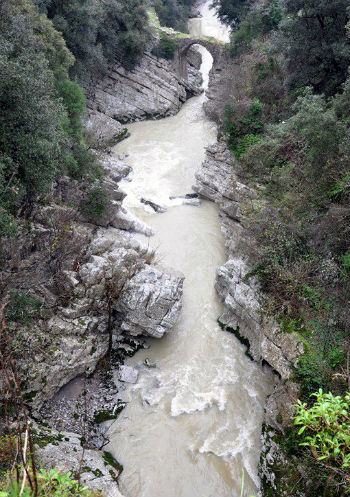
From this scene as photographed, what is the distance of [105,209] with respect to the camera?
718 inches

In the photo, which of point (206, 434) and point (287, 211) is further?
point (287, 211)

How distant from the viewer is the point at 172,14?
43.8 meters

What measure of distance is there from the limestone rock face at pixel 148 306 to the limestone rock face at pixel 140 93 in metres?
20.5

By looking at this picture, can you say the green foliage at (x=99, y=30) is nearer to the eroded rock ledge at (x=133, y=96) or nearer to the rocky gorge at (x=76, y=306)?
the eroded rock ledge at (x=133, y=96)

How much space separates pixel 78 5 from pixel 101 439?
26.7 meters

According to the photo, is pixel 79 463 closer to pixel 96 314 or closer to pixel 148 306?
pixel 96 314

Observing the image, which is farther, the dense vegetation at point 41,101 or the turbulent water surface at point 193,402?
the dense vegetation at point 41,101

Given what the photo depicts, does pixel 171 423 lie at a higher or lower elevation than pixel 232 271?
lower

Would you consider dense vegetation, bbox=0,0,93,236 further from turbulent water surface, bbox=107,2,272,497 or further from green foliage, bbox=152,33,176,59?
green foliage, bbox=152,33,176,59

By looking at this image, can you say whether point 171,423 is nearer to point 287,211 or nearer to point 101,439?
point 101,439

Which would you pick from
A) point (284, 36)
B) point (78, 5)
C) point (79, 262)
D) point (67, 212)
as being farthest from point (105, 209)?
point (78, 5)

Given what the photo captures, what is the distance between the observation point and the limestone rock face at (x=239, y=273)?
13.1 meters

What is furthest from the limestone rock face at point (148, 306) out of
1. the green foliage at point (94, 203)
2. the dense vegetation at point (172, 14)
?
the dense vegetation at point (172, 14)

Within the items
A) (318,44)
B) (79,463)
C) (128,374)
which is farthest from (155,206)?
(79,463)
